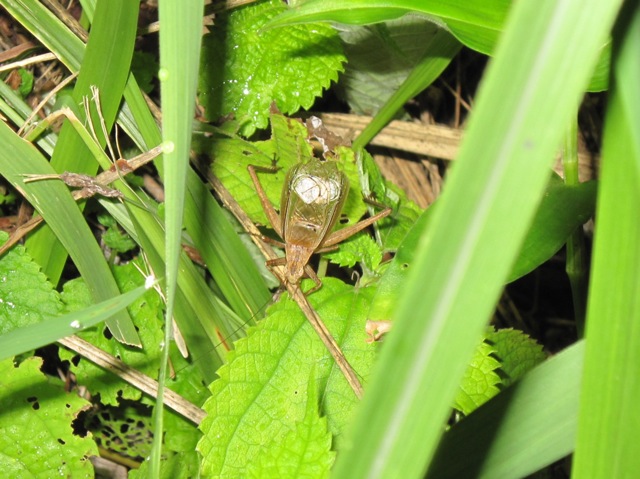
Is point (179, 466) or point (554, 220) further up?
point (554, 220)

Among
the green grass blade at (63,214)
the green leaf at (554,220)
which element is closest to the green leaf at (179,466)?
the green grass blade at (63,214)

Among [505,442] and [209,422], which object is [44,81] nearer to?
[209,422]

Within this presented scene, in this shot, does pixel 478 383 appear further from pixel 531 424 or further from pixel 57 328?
pixel 57 328

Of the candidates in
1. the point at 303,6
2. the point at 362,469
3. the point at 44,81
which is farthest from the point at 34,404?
the point at 362,469

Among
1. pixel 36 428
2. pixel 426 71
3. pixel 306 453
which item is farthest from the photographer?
pixel 426 71

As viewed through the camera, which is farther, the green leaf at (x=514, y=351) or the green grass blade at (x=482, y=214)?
the green leaf at (x=514, y=351)

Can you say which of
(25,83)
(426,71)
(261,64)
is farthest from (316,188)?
(25,83)

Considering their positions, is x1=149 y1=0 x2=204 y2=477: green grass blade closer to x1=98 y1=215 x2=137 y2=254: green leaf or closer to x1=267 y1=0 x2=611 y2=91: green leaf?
x1=267 y1=0 x2=611 y2=91: green leaf

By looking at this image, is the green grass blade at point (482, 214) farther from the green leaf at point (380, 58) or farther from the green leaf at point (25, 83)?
the green leaf at point (25, 83)
